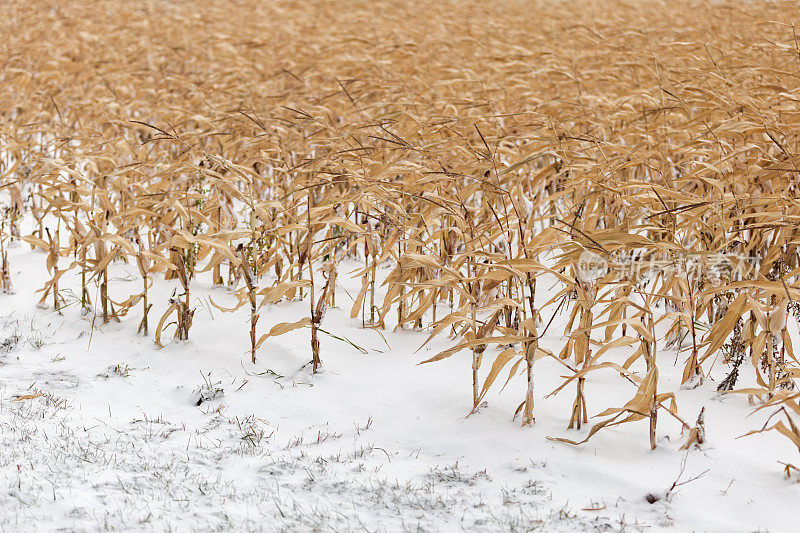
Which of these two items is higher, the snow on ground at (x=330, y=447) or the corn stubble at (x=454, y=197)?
the corn stubble at (x=454, y=197)

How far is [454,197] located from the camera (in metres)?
2.88

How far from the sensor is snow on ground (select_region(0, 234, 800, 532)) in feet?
6.32

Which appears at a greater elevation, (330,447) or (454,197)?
(454,197)

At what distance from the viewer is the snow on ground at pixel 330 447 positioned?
6.32 feet

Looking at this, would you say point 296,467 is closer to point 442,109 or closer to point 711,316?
point 711,316

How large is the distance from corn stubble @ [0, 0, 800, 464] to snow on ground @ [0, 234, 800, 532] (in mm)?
86

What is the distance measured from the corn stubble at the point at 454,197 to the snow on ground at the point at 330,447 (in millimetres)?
86

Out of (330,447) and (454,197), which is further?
(454,197)

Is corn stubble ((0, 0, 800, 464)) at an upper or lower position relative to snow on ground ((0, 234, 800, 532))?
upper

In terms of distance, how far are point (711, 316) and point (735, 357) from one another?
278 mm

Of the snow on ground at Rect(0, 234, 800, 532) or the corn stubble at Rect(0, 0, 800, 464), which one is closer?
the snow on ground at Rect(0, 234, 800, 532)

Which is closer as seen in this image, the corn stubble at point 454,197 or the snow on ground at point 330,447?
the snow on ground at point 330,447

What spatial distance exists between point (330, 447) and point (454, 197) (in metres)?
1.02

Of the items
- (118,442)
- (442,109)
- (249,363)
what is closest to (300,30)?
(442,109)
